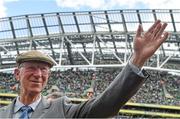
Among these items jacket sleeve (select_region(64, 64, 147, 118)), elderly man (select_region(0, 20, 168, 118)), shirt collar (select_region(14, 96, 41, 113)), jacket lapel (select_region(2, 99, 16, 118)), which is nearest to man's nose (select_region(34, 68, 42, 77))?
elderly man (select_region(0, 20, 168, 118))

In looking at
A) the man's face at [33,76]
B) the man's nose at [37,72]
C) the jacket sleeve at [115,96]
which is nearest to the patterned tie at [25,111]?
the man's face at [33,76]

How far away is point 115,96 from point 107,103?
0.07m

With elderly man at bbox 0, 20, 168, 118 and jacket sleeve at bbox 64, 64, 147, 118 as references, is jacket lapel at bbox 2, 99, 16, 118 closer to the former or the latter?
elderly man at bbox 0, 20, 168, 118

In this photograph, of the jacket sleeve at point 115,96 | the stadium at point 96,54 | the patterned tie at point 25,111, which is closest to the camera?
the jacket sleeve at point 115,96

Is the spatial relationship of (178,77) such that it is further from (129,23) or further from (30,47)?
(30,47)

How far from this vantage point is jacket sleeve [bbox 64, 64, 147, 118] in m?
2.95

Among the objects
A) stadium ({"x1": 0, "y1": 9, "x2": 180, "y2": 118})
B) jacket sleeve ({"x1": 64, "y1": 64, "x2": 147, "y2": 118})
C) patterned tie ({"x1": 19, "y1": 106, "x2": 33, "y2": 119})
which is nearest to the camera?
jacket sleeve ({"x1": 64, "y1": 64, "x2": 147, "y2": 118})

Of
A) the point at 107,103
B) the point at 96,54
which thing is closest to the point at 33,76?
the point at 107,103

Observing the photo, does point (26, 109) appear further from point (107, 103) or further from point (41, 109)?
point (107, 103)

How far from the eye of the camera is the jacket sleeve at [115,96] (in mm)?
2947

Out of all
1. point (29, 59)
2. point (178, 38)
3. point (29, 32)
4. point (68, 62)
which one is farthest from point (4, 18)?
point (29, 59)

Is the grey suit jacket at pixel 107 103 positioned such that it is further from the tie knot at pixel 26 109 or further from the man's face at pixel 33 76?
the man's face at pixel 33 76

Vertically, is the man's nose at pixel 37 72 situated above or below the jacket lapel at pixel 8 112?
above

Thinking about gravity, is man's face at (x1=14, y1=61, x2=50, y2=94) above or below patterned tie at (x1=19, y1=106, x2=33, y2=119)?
above
